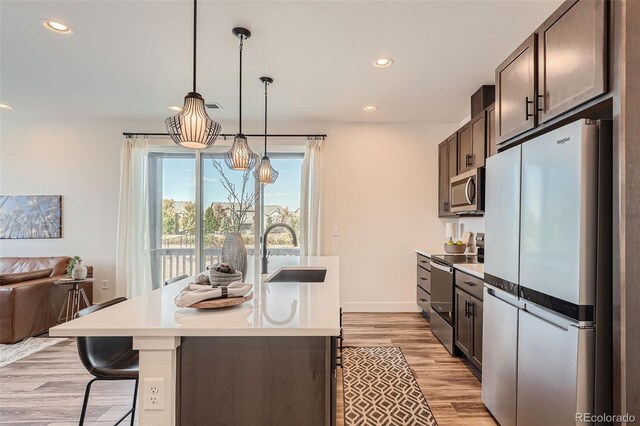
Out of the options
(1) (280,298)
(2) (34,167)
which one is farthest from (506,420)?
(2) (34,167)

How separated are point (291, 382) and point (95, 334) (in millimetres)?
708

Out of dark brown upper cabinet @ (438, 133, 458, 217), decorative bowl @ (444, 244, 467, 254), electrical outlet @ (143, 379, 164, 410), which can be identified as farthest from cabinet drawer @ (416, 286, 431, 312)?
electrical outlet @ (143, 379, 164, 410)

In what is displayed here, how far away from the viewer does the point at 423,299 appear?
402 centimetres

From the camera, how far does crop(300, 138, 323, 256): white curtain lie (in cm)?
430

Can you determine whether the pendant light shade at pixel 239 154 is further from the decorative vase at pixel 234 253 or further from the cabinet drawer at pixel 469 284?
the cabinet drawer at pixel 469 284

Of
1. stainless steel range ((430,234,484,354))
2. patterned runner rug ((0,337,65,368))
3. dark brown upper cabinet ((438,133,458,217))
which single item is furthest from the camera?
dark brown upper cabinet ((438,133,458,217))

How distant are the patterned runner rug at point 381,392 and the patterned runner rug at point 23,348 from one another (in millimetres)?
3016

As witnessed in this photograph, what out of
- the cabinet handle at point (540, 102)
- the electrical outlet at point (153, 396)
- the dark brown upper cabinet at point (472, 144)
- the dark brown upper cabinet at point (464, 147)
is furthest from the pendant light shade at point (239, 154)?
the dark brown upper cabinet at point (464, 147)

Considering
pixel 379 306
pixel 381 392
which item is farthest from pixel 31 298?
pixel 379 306

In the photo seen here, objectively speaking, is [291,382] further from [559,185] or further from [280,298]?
[559,185]

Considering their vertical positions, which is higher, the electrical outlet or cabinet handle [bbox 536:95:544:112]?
cabinet handle [bbox 536:95:544:112]

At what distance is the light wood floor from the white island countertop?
108cm

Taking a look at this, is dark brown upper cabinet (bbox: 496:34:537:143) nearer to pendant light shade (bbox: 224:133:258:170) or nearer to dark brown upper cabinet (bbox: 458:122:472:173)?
dark brown upper cabinet (bbox: 458:122:472:173)

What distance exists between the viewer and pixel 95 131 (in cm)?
449
